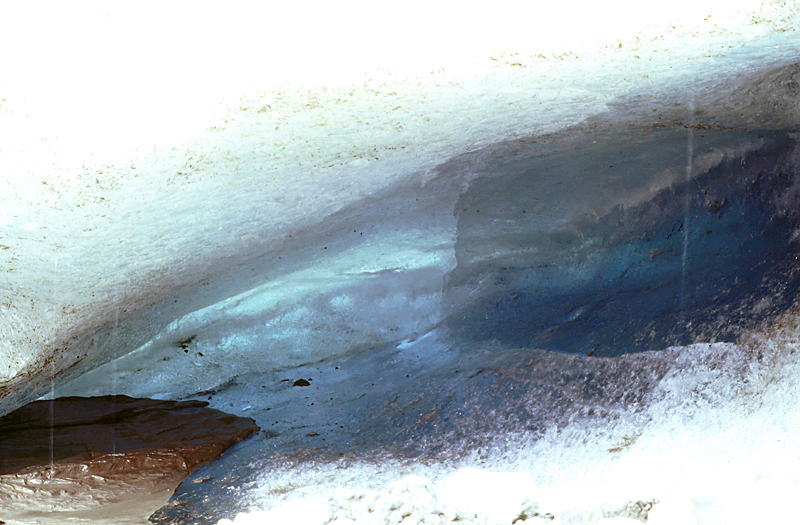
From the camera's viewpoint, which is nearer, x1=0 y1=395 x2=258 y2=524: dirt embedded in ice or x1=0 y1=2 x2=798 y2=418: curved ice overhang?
x1=0 y1=2 x2=798 y2=418: curved ice overhang

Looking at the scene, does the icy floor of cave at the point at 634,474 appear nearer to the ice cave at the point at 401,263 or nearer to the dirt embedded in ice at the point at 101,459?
the ice cave at the point at 401,263

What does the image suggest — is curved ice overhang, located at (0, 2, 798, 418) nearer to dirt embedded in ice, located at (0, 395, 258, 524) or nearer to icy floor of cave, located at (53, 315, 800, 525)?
dirt embedded in ice, located at (0, 395, 258, 524)

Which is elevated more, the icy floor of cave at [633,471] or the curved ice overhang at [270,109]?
the curved ice overhang at [270,109]

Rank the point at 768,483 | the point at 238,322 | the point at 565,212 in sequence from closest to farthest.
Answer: the point at 768,483 < the point at 565,212 < the point at 238,322

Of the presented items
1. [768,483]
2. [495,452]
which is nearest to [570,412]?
[495,452]

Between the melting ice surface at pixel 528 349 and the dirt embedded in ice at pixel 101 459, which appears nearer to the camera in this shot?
the melting ice surface at pixel 528 349

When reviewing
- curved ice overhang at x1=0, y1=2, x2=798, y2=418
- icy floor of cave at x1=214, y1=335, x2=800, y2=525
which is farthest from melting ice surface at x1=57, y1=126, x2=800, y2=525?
curved ice overhang at x1=0, y1=2, x2=798, y2=418

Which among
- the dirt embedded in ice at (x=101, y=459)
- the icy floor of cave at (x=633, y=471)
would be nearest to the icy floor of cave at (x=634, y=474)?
the icy floor of cave at (x=633, y=471)

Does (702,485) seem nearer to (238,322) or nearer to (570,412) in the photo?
(570,412)

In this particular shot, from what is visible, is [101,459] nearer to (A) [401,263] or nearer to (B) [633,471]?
(A) [401,263]
